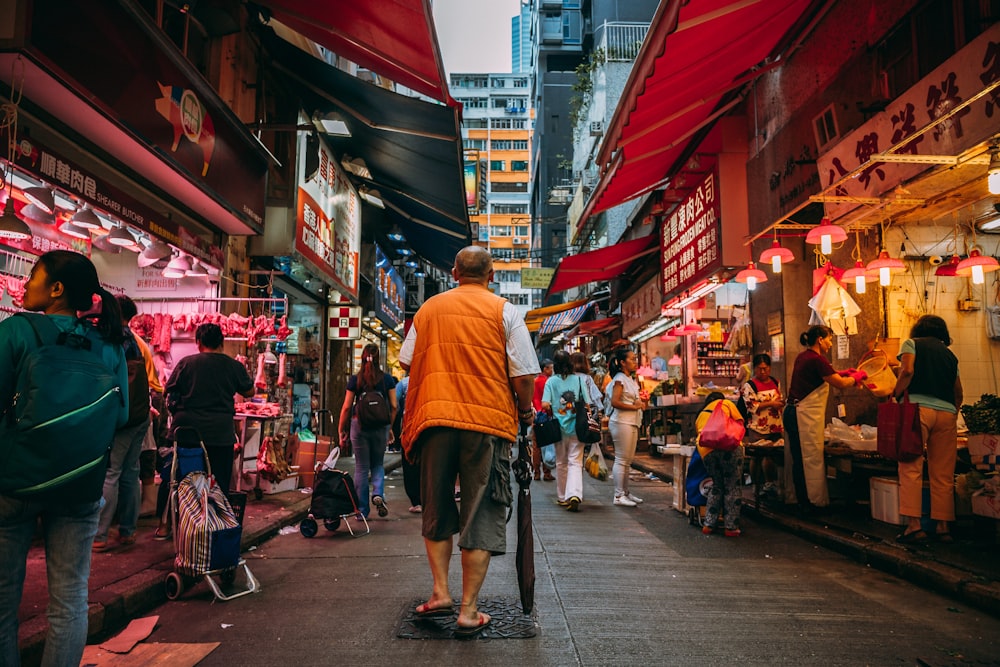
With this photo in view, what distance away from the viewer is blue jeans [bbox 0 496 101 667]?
8.18 feet

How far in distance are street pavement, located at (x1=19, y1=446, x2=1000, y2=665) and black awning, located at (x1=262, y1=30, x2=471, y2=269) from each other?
18.5ft

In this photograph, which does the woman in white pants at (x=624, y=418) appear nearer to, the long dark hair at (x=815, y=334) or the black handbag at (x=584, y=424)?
the black handbag at (x=584, y=424)

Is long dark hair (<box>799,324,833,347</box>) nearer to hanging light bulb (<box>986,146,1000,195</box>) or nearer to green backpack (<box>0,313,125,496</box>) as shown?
hanging light bulb (<box>986,146,1000,195</box>)

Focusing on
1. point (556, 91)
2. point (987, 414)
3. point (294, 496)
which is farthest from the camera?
point (556, 91)

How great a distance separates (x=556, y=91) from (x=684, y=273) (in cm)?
4672

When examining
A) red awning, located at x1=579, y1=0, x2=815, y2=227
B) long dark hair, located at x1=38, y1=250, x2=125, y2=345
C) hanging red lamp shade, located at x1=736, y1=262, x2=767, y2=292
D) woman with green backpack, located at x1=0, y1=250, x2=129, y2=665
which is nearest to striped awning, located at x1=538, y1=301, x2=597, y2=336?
red awning, located at x1=579, y1=0, x2=815, y2=227

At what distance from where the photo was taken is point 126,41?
207 inches

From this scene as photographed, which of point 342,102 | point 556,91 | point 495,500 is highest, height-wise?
point 556,91

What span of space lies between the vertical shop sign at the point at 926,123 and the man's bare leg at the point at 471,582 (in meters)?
4.65

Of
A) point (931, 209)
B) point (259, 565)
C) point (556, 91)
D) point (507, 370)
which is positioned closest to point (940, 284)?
point (931, 209)

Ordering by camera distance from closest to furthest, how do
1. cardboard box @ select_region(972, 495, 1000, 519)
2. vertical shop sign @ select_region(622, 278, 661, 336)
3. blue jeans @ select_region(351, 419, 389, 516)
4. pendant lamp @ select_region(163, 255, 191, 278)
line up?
cardboard box @ select_region(972, 495, 1000, 519) < blue jeans @ select_region(351, 419, 389, 516) < pendant lamp @ select_region(163, 255, 191, 278) < vertical shop sign @ select_region(622, 278, 661, 336)

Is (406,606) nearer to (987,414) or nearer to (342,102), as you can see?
(987,414)

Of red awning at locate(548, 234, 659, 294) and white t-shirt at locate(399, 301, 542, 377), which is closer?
white t-shirt at locate(399, 301, 542, 377)

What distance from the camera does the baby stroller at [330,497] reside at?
6.36 m
